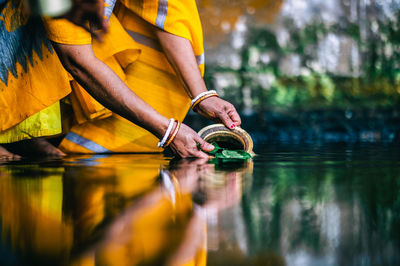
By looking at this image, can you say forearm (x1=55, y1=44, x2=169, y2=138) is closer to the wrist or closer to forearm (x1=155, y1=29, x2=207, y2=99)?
the wrist

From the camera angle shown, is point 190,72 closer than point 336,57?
Yes

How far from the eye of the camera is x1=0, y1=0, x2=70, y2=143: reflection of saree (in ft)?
4.01

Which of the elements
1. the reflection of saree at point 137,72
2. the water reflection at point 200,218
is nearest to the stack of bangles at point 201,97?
the reflection of saree at point 137,72

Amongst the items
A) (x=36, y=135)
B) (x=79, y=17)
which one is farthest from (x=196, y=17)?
(x=79, y=17)

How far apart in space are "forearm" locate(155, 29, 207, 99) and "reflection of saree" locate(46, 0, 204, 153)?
26mm

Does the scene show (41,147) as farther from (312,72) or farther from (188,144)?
(312,72)

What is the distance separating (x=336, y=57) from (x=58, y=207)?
3116 millimetres

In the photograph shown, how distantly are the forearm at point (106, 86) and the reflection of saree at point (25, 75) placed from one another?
170 mm

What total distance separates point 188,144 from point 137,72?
419 mm

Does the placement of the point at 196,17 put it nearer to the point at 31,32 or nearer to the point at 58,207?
the point at 31,32

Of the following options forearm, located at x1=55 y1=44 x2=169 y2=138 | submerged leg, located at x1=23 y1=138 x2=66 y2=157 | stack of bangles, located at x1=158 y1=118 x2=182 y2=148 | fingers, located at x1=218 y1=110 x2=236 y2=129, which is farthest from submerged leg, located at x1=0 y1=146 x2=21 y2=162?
fingers, located at x1=218 y1=110 x2=236 y2=129

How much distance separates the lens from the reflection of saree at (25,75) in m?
1.22

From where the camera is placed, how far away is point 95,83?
3.56 feet

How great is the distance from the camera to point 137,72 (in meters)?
1.44
